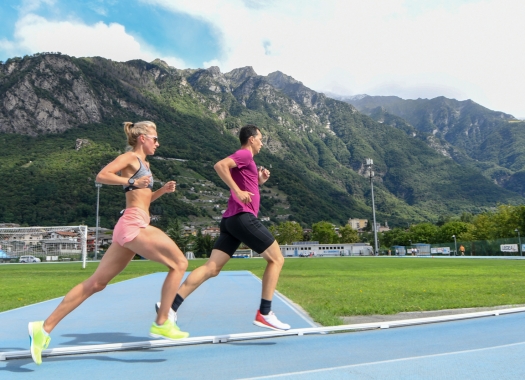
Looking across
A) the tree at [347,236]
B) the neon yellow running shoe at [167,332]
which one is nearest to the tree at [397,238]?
the tree at [347,236]

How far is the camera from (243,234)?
4.30 metres

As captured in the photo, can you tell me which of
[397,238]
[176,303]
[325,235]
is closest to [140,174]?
[176,303]

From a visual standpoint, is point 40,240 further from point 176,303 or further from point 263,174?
point 176,303

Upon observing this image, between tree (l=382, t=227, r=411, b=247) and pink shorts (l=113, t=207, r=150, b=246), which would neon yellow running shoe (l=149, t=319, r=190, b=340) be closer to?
pink shorts (l=113, t=207, r=150, b=246)

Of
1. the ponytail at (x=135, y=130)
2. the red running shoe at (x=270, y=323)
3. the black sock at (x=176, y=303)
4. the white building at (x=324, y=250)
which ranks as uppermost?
the ponytail at (x=135, y=130)

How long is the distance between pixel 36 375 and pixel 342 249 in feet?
367

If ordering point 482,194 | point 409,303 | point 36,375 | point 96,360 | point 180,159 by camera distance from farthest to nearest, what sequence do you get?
1. point 482,194
2. point 180,159
3. point 409,303
4. point 96,360
5. point 36,375

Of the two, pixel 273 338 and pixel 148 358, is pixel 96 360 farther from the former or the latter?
pixel 273 338

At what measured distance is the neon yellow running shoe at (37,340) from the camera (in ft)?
10.9

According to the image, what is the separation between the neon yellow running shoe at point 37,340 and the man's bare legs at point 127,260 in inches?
3.6

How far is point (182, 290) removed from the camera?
4215 millimetres

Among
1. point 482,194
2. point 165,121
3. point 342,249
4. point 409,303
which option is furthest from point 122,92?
point 409,303

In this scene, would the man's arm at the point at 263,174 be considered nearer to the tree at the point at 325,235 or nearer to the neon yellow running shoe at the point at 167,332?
the neon yellow running shoe at the point at 167,332

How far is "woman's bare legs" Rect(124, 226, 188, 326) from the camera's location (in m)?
3.68
